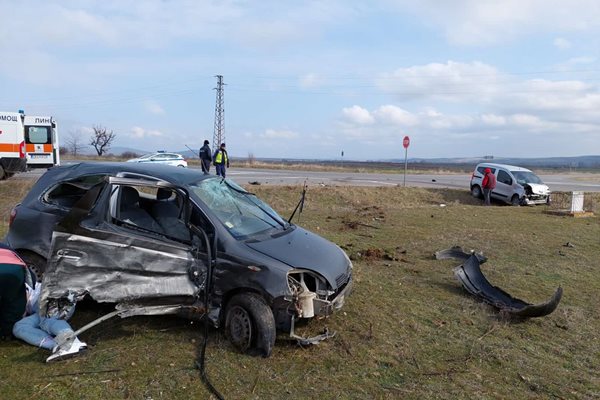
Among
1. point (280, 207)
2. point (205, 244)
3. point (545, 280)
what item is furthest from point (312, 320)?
point (280, 207)

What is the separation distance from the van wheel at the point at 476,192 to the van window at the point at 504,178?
1.31m

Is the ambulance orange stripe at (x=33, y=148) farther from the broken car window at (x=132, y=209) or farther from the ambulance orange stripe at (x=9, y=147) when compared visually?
the broken car window at (x=132, y=209)

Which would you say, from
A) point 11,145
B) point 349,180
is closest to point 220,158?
point 11,145

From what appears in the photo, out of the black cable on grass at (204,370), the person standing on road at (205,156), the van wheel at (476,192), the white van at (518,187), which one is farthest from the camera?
the van wheel at (476,192)

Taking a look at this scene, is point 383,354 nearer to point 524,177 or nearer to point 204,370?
point 204,370

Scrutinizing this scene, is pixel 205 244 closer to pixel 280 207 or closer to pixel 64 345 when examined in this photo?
pixel 64 345

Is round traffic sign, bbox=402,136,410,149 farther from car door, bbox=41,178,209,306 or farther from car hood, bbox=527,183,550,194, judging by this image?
car door, bbox=41,178,209,306

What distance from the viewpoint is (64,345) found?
4133 mm

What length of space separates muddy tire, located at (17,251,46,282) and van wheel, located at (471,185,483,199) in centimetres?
2055

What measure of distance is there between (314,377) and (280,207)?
40.5ft

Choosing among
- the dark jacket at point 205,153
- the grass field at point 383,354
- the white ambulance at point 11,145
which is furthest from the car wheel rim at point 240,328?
the white ambulance at point 11,145

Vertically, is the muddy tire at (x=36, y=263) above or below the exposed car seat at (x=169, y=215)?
below

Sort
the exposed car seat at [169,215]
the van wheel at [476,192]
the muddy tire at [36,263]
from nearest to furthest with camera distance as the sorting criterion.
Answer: the exposed car seat at [169,215] → the muddy tire at [36,263] → the van wheel at [476,192]

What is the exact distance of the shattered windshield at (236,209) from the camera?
15.5 feet
